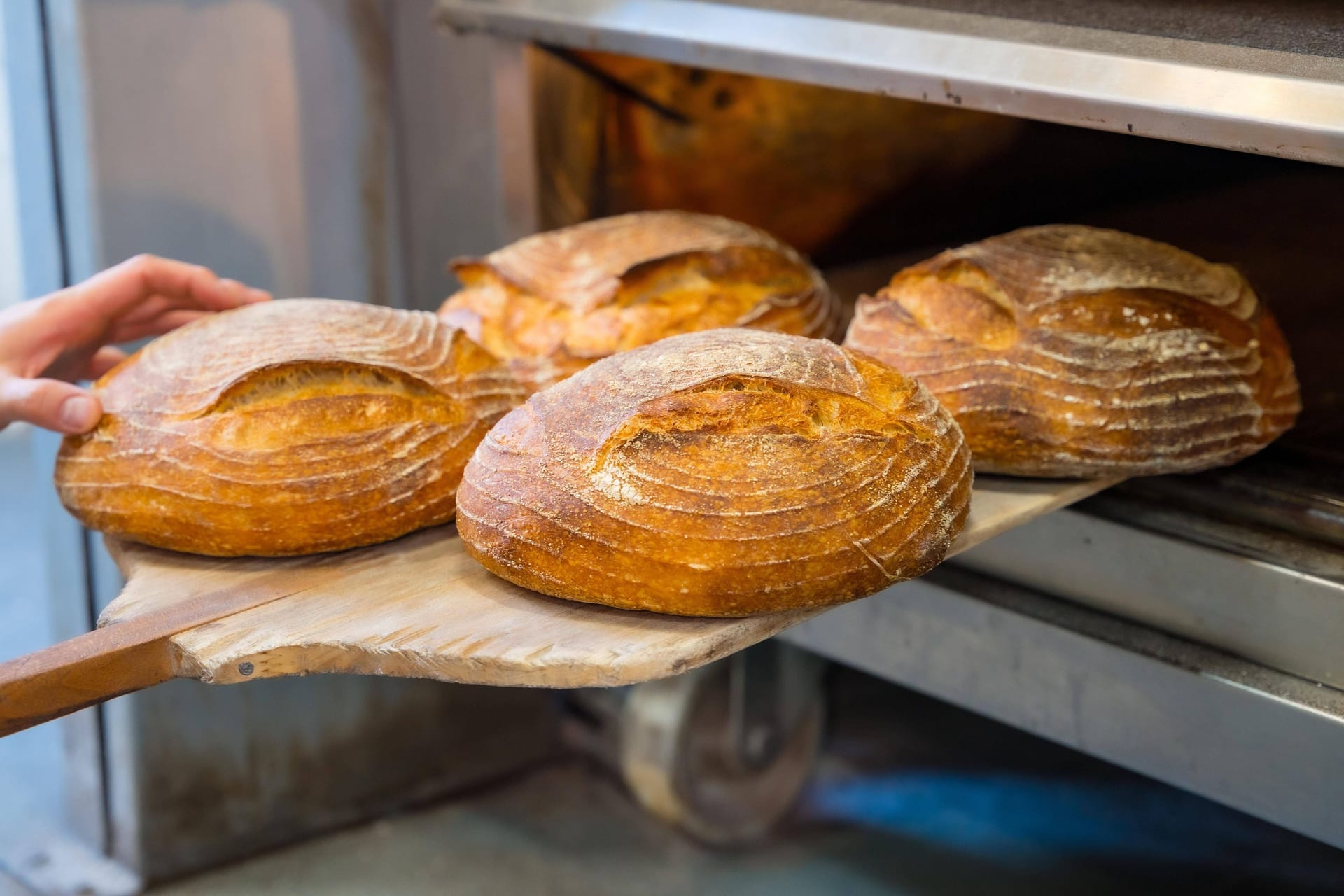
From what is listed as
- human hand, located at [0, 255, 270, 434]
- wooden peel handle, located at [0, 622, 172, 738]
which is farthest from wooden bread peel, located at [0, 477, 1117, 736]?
human hand, located at [0, 255, 270, 434]

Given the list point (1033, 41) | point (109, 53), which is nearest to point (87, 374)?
point (109, 53)

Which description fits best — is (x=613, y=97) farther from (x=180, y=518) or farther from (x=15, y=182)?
(x=180, y=518)

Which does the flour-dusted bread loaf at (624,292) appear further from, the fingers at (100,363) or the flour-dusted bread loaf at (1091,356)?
the fingers at (100,363)

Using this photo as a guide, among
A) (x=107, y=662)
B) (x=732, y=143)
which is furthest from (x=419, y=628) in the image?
(x=732, y=143)

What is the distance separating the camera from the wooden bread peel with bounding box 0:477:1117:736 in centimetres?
81

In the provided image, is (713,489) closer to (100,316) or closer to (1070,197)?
(100,316)

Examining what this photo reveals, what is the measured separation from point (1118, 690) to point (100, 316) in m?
1.08

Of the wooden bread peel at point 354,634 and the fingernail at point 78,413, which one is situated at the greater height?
the fingernail at point 78,413

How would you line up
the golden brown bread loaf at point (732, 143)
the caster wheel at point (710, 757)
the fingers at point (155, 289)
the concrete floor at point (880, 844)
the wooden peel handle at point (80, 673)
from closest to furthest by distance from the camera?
the wooden peel handle at point (80, 673) → the fingers at point (155, 289) → the golden brown bread loaf at point (732, 143) → the concrete floor at point (880, 844) → the caster wheel at point (710, 757)

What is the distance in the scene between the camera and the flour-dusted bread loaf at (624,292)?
127 cm

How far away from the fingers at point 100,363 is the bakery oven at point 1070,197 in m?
0.59

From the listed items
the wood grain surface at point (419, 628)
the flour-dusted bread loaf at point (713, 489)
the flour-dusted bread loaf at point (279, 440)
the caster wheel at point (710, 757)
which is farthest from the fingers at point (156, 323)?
the caster wheel at point (710, 757)

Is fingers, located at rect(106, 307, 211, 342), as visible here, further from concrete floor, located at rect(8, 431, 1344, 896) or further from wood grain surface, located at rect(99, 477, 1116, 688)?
concrete floor, located at rect(8, 431, 1344, 896)

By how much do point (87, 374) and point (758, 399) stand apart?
0.77 meters
